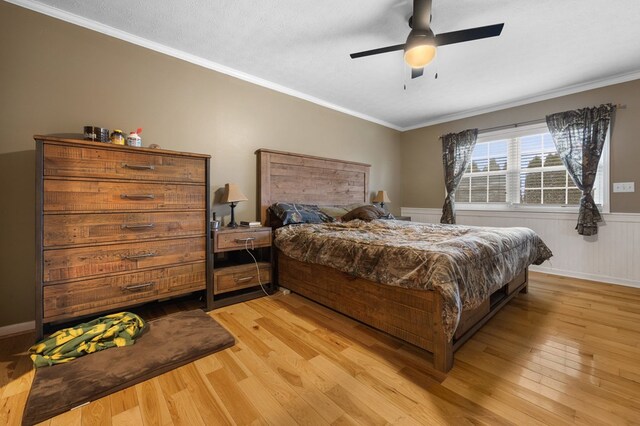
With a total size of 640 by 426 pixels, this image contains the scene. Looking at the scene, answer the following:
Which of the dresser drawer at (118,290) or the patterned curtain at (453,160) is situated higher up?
the patterned curtain at (453,160)

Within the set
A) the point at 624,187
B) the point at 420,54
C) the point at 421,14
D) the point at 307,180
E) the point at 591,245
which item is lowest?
the point at 591,245

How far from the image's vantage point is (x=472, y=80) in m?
3.14

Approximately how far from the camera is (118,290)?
1847 millimetres

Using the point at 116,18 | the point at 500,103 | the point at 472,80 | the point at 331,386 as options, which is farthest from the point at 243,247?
the point at 500,103

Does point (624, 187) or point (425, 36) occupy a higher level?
point (425, 36)

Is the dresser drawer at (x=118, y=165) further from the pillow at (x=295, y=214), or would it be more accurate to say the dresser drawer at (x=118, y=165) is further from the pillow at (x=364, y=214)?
the pillow at (x=364, y=214)

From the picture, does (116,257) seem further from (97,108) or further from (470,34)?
(470,34)

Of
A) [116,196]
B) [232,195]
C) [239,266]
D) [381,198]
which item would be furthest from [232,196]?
[381,198]

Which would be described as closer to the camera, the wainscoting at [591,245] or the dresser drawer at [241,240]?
the dresser drawer at [241,240]

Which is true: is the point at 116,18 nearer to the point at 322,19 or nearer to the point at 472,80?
the point at 322,19

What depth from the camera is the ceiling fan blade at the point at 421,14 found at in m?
1.78

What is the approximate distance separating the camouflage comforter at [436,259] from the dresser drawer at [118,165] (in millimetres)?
1133

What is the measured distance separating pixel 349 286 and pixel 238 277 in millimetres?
1105

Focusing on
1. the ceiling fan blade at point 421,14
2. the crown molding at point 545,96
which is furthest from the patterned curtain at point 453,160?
the ceiling fan blade at point 421,14
